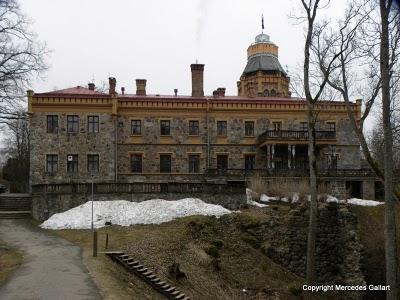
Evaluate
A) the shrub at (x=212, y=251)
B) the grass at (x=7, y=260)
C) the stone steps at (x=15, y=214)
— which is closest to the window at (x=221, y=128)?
the stone steps at (x=15, y=214)

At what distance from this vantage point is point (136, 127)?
38.1 metres

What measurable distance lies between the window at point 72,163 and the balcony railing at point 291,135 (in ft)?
47.6

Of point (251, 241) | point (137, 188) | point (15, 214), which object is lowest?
point (251, 241)

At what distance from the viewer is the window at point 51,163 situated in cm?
3625

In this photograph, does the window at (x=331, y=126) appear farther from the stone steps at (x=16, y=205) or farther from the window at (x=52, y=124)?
the stone steps at (x=16, y=205)

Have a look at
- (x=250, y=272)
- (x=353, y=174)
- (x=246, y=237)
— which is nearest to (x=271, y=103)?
(x=353, y=174)

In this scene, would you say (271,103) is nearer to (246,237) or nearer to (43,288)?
(246,237)

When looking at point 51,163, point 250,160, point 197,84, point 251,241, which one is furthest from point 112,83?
point 251,241

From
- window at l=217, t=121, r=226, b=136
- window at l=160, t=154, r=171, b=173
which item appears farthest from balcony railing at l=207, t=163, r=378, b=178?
window at l=217, t=121, r=226, b=136

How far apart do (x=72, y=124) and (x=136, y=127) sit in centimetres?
489

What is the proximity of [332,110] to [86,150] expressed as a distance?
794 inches

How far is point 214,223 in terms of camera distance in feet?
82.8

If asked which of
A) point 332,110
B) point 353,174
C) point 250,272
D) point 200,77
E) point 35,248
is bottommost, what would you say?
point 250,272

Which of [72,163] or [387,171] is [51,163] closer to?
[72,163]
